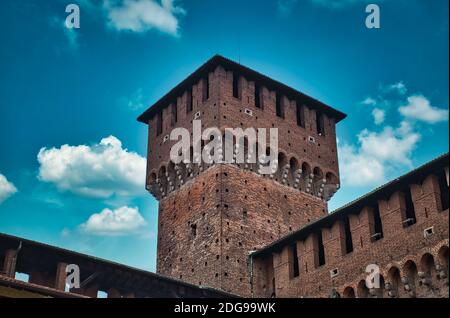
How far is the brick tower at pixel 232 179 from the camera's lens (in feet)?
75.6

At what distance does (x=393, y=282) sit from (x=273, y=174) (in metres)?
8.22

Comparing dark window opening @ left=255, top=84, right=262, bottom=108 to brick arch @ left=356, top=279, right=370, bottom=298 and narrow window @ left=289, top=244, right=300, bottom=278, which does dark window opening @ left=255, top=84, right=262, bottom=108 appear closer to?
narrow window @ left=289, top=244, right=300, bottom=278

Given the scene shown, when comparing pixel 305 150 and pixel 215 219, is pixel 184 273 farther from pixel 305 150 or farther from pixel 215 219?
pixel 305 150

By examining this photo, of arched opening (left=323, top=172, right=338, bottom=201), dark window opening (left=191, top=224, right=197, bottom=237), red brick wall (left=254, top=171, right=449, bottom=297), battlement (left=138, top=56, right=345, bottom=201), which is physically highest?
battlement (left=138, top=56, right=345, bottom=201)

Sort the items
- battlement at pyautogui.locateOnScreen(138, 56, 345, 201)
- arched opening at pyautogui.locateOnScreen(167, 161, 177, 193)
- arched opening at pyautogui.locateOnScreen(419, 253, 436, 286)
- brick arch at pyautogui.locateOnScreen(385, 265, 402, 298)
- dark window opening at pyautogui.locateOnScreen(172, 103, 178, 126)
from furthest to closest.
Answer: dark window opening at pyautogui.locateOnScreen(172, 103, 178, 126) → arched opening at pyautogui.locateOnScreen(167, 161, 177, 193) → battlement at pyautogui.locateOnScreen(138, 56, 345, 201) → brick arch at pyautogui.locateOnScreen(385, 265, 402, 298) → arched opening at pyautogui.locateOnScreen(419, 253, 436, 286)

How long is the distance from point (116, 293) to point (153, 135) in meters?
10.1

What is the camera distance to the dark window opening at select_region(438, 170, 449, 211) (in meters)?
17.0

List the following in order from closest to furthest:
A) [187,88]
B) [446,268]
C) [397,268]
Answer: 1. [446,268]
2. [397,268]
3. [187,88]

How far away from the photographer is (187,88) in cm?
2686

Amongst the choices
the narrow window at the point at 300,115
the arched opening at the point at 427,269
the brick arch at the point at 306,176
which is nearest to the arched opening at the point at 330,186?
the brick arch at the point at 306,176

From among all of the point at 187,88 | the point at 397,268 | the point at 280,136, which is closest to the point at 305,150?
the point at 280,136

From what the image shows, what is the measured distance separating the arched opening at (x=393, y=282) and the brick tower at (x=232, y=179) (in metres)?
5.76

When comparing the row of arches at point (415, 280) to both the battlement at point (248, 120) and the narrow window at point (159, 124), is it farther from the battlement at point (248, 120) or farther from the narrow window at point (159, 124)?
the narrow window at point (159, 124)

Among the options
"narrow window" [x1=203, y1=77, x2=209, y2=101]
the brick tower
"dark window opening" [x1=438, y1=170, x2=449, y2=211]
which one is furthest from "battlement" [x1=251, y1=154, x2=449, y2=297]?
"narrow window" [x1=203, y1=77, x2=209, y2=101]
